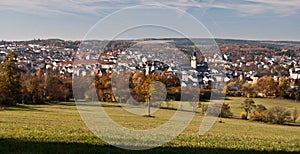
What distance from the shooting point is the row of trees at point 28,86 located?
52688mm

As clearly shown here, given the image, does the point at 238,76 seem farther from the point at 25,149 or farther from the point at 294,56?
the point at 25,149

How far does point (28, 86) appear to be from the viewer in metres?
58.0

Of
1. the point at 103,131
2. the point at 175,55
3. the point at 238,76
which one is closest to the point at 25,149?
the point at 103,131

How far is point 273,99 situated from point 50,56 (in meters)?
40.9

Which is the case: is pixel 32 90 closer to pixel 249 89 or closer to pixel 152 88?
pixel 249 89

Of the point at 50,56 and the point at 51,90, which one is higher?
the point at 50,56

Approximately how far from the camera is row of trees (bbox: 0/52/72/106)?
52.7 meters

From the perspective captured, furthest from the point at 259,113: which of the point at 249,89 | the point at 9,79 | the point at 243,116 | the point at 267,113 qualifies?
the point at 9,79

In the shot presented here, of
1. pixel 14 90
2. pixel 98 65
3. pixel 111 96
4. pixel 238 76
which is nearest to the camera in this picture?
pixel 111 96

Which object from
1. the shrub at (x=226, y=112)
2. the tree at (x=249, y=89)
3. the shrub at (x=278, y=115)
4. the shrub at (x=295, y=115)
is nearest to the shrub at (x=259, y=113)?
the shrub at (x=278, y=115)

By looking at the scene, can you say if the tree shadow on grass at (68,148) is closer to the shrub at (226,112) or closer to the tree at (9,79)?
the tree at (9,79)

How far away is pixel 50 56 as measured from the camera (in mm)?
76812

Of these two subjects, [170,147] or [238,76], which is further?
[238,76]

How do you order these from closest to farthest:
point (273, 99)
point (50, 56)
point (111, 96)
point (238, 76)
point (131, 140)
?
point (131, 140) → point (111, 96) → point (273, 99) → point (238, 76) → point (50, 56)
